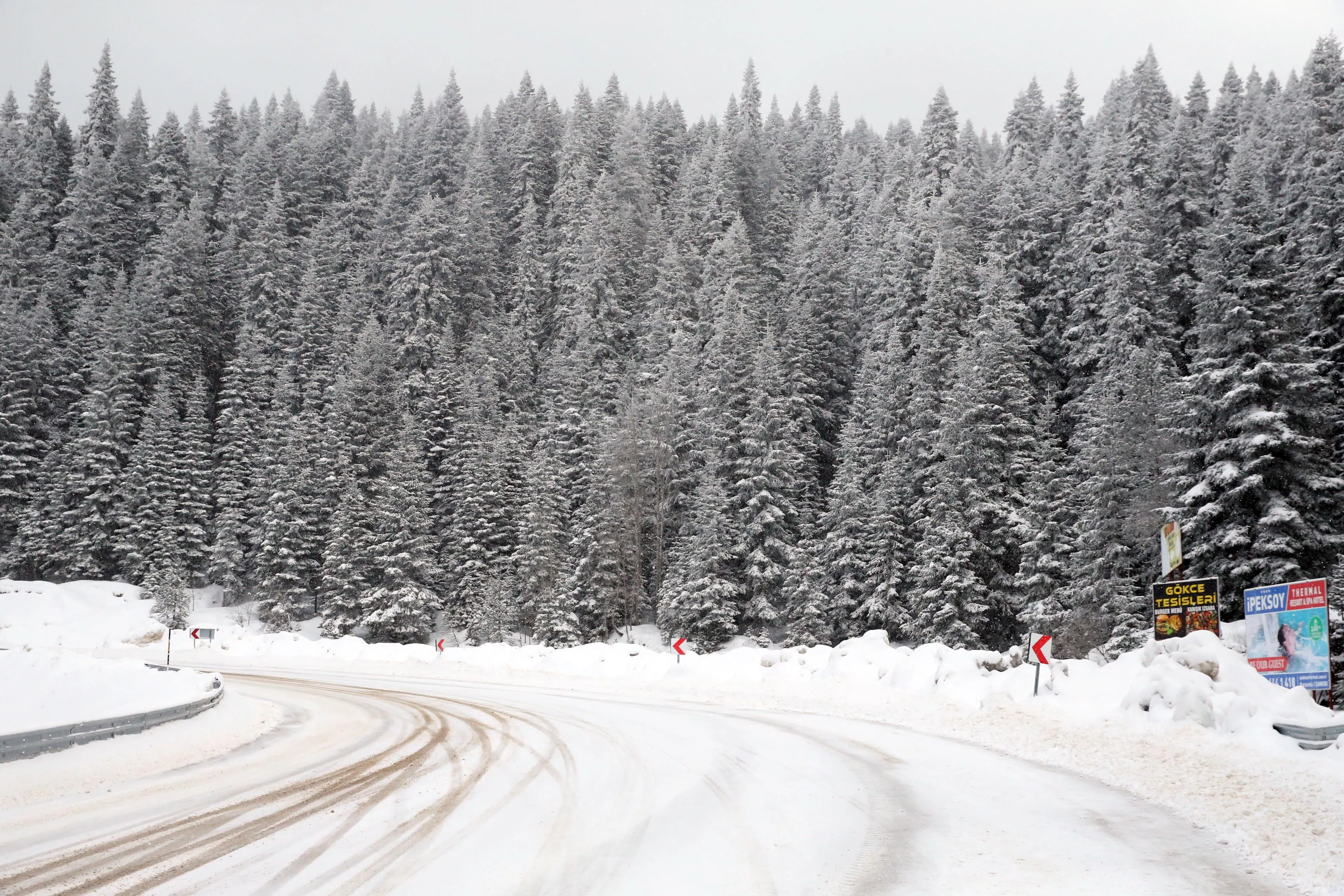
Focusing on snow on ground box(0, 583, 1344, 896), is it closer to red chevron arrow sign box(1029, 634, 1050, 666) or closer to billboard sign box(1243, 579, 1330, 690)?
red chevron arrow sign box(1029, 634, 1050, 666)

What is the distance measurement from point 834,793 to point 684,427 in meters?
46.1

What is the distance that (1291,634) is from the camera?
50.8 feet

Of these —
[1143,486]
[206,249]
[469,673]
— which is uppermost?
[206,249]

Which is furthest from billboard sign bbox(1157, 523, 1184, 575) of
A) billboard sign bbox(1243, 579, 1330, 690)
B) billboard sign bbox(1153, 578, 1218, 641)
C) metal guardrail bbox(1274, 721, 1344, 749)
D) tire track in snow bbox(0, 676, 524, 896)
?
tire track in snow bbox(0, 676, 524, 896)

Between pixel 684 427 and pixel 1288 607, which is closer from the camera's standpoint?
pixel 1288 607

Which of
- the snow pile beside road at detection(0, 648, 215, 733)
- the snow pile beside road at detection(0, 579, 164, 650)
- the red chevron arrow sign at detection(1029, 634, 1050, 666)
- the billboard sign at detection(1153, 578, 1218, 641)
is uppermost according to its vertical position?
the billboard sign at detection(1153, 578, 1218, 641)

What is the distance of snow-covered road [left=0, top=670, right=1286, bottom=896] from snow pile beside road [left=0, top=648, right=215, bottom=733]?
115 inches

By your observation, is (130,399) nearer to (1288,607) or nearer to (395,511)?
(395,511)

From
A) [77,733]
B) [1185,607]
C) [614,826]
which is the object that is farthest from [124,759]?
[1185,607]

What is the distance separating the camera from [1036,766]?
11.5 metres

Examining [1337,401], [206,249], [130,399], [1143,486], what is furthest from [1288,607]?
[206,249]

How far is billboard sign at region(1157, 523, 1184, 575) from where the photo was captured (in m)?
19.1

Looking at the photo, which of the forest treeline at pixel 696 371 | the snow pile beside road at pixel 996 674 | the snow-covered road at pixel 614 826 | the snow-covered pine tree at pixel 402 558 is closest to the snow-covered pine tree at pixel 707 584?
the forest treeline at pixel 696 371

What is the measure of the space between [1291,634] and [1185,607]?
2.90 m
